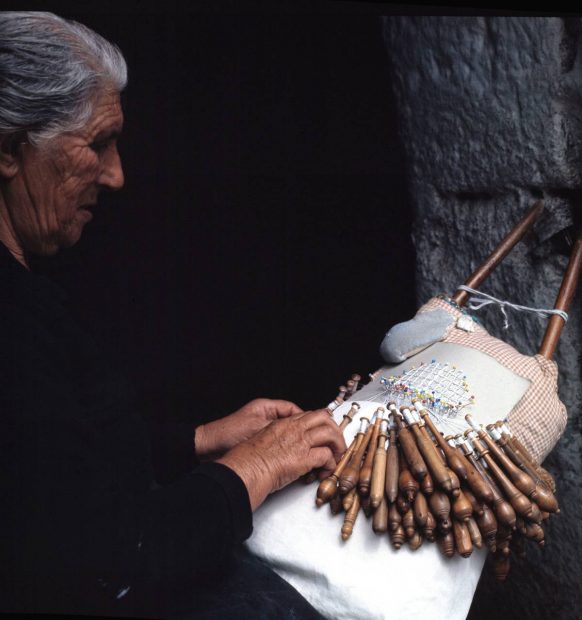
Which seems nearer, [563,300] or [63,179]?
[63,179]

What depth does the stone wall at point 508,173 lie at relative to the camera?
226 centimetres

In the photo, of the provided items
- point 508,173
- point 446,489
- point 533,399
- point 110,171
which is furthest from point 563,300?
point 110,171

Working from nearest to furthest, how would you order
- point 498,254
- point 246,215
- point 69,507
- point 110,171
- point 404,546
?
point 69,507 < point 404,546 < point 110,171 < point 498,254 < point 246,215

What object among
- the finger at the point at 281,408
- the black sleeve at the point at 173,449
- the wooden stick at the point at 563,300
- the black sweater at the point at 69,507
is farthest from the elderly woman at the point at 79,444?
the wooden stick at the point at 563,300

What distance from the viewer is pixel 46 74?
4.80 ft

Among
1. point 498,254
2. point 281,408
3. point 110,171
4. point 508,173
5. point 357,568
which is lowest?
point 357,568

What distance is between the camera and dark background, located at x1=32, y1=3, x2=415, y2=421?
3.18 m

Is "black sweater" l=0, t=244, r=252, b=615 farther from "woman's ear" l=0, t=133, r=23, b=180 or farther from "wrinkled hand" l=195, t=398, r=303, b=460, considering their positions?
"wrinkled hand" l=195, t=398, r=303, b=460

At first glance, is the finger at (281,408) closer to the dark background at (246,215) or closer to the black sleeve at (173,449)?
the black sleeve at (173,449)

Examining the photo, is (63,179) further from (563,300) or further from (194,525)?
(563,300)

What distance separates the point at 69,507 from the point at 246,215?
89.9 inches

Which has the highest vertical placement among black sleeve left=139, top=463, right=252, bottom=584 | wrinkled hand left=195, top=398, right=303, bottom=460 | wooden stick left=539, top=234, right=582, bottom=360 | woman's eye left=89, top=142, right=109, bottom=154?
woman's eye left=89, top=142, right=109, bottom=154

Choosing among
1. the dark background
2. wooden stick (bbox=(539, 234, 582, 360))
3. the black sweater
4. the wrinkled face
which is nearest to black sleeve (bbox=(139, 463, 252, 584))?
the black sweater

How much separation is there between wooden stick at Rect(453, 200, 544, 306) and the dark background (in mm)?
1105
